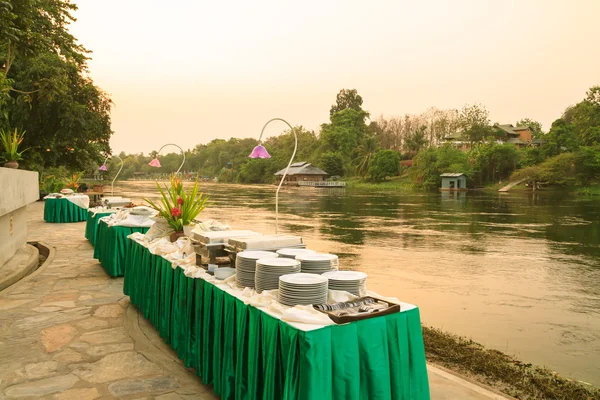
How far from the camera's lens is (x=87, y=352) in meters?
3.40

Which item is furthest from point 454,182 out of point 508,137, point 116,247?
point 116,247

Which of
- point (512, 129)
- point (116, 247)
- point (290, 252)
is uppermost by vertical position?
point (512, 129)

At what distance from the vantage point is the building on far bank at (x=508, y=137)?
2216 inches

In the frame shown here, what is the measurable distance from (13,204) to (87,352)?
3.75 m

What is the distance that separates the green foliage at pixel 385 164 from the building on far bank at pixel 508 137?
6.28m

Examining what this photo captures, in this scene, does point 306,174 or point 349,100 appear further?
point 349,100

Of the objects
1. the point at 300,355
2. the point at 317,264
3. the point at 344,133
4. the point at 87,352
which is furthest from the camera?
the point at 344,133

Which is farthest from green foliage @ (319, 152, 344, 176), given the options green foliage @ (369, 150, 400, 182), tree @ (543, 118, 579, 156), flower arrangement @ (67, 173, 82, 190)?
flower arrangement @ (67, 173, 82, 190)

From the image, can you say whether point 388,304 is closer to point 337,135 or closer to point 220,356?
point 220,356

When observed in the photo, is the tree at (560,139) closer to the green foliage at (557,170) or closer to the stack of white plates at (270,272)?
the green foliage at (557,170)

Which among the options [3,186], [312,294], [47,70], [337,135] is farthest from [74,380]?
[337,135]

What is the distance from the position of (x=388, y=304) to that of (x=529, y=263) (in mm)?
8218

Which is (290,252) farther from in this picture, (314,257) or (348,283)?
(348,283)

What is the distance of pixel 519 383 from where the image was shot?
3453mm
